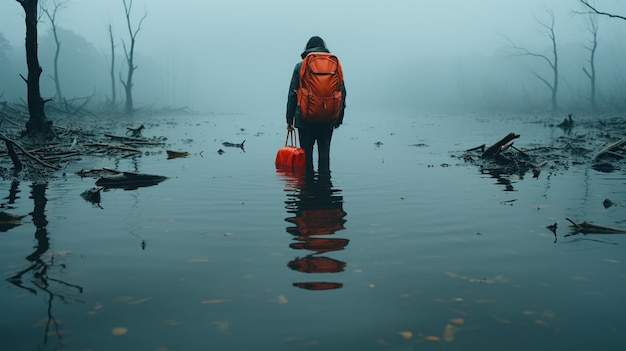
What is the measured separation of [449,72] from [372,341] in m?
149

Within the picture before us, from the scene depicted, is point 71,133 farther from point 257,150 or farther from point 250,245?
point 250,245

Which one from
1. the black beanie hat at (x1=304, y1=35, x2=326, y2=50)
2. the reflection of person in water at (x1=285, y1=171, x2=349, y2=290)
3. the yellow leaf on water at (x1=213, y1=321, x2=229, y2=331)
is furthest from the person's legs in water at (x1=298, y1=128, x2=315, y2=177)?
the yellow leaf on water at (x1=213, y1=321, x2=229, y2=331)

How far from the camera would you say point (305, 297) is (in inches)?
122

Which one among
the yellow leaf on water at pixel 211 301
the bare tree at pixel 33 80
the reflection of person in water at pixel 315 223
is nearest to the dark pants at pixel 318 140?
the reflection of person in water at pixel 315 223

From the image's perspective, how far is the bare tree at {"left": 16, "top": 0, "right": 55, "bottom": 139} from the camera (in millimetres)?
14008

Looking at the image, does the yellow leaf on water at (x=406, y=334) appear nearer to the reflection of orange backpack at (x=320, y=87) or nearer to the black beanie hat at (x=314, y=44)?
the reflection of orange backpack at (x=320, y=87)

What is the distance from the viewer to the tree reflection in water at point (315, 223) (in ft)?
12.1

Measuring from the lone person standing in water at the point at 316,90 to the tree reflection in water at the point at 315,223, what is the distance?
1071 millimetres

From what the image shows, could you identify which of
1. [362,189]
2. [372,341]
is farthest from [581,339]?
[362,189]

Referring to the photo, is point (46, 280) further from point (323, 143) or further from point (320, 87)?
point (323, 143)

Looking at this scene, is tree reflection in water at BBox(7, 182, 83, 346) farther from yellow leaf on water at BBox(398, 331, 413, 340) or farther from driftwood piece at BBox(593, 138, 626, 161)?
driftwood piece at BBox(593, 138, 626, 161)

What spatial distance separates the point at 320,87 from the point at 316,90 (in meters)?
0.08

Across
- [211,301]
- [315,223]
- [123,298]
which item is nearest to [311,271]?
[211,301]

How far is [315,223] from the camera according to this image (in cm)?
518
